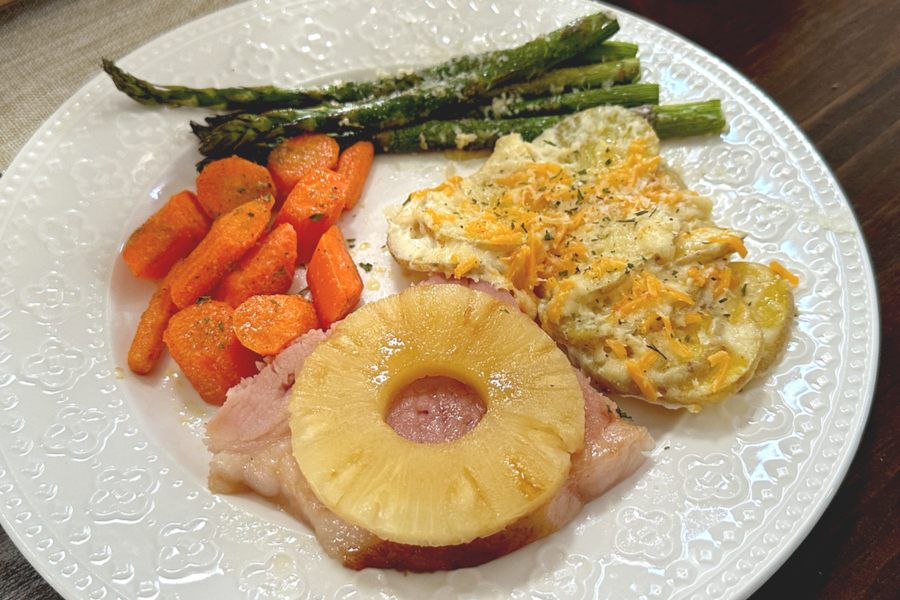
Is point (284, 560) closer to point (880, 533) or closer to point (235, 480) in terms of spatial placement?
point (235, 480)

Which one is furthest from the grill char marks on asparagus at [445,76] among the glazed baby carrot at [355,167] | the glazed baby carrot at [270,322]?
the glazed baby carrot at [270,322]

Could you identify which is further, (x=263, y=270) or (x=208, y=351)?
(x=263, y=270)

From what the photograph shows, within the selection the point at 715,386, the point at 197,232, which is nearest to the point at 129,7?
the point at 197,232

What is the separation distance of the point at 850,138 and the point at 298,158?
4.08 meters

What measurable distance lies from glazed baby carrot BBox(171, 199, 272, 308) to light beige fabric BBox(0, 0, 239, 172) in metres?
2.01

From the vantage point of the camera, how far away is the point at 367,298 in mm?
3824

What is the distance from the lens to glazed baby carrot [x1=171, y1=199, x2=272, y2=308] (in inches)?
138

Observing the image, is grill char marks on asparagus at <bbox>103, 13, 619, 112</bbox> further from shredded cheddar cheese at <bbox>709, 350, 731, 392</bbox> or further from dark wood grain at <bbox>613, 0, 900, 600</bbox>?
shredded cheddar cheese at <bbox>709, 350, 731, 392</bbox>

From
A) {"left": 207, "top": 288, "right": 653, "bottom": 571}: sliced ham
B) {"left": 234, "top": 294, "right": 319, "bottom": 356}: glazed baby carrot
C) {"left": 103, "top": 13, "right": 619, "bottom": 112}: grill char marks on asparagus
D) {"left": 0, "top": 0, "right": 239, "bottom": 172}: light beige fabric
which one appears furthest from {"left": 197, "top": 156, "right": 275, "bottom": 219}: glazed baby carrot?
{"left": 0, "top": 0, "right": 239, "bottom": 172}: light beige fabric

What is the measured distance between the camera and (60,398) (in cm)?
313

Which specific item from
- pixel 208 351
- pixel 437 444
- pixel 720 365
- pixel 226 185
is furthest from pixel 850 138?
pixel 208 351

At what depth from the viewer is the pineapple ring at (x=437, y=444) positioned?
2.44 meters

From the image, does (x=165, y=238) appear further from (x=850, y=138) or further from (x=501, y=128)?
(x=850, y=138)

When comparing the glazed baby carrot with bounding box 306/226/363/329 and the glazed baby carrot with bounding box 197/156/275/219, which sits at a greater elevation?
the glazed baby carrot with bounding box 197/156/275/219
